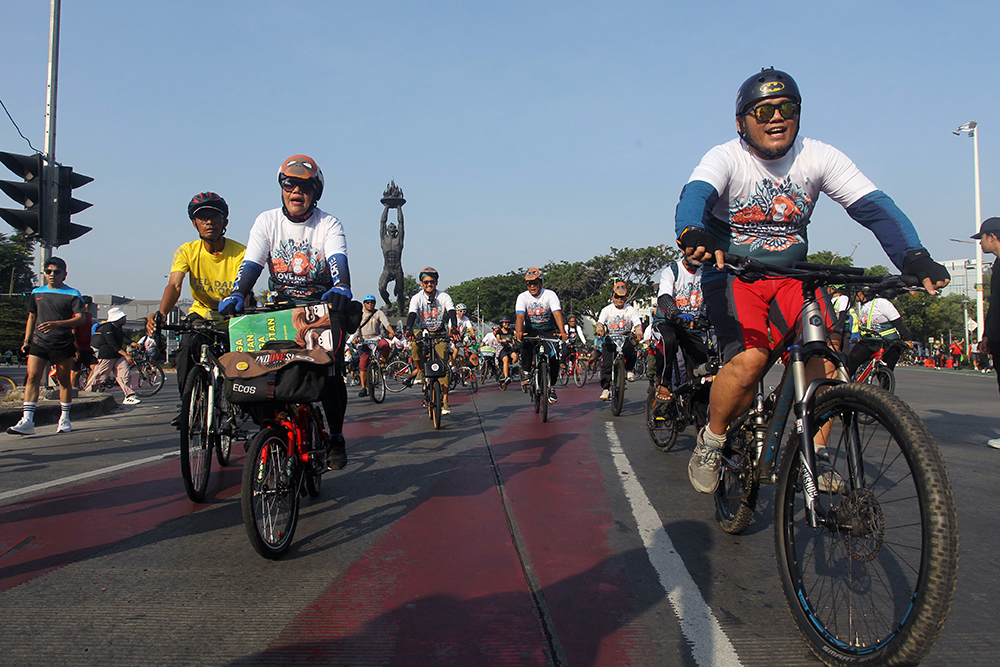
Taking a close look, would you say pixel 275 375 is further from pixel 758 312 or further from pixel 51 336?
pixel 51 336

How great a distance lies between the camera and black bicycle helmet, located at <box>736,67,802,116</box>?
323 cm

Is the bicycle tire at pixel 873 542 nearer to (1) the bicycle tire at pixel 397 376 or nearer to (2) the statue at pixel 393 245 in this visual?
(1) the bicycle tire at pixel 397 376

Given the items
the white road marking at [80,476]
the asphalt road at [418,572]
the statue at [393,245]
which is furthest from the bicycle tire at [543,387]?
the statue at [393,245]

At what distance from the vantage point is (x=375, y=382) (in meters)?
12.4

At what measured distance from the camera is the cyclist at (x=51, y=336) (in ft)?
24.3

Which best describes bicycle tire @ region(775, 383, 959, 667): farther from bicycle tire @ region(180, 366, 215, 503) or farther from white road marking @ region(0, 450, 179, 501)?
white road marking @ region(0, 450, 179, 501)

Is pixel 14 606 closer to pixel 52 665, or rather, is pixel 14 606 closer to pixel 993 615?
pixel 52 665

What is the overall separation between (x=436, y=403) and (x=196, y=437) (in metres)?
3.72

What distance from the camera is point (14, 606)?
105 inches

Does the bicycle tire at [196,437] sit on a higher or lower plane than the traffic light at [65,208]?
lower

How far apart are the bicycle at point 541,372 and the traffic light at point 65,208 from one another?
5794 millimetres

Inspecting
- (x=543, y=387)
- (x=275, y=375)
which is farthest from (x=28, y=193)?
(x=275, y=375)

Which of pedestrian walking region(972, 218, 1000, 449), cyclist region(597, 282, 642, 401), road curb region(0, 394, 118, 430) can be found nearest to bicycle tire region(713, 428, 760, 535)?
pedestrian walking region(972, 218, 1000, 449)

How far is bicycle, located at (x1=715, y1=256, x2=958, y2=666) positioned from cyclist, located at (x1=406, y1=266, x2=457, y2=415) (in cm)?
642
